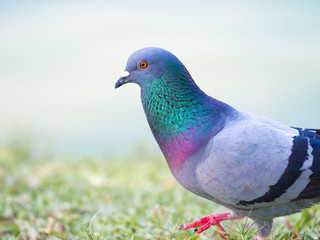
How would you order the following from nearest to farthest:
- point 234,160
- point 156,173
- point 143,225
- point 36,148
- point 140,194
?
point 234,160 → point 143,225 → point 140,194 → point 156,173 → point 36,148

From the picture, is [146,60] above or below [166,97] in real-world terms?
above

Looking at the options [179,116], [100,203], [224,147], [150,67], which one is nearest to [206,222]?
[224,147]

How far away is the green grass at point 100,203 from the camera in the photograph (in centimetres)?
353

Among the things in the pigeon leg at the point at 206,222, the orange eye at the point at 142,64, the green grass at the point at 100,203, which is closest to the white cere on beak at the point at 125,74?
the orange eye at the point at 142,64

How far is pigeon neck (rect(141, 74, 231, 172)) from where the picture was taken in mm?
2789

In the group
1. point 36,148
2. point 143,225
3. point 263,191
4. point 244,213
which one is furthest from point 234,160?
point 36,148

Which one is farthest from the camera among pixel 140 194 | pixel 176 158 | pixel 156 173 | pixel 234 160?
pixel 156 173

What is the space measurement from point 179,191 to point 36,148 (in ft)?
12.7

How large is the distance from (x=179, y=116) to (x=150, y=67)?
0.41m

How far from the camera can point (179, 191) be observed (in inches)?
227

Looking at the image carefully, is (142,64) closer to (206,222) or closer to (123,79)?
(123,79)

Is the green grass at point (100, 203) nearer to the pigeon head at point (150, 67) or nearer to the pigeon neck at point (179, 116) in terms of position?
the pigeon neck at point (179, 116)

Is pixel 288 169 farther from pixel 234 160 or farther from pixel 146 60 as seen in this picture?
pixel 146 60

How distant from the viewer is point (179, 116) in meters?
2.84
